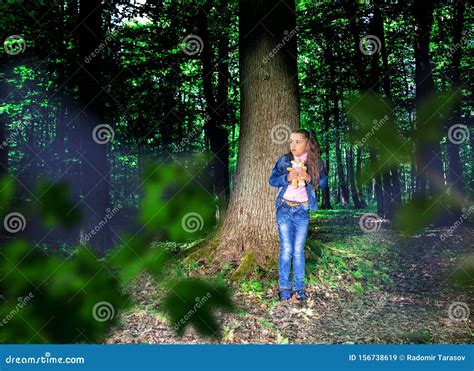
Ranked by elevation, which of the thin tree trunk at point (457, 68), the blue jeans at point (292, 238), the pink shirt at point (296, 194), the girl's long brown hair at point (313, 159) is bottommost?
the blue jeans at point (292, 238)

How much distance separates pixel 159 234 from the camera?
1.27 metres

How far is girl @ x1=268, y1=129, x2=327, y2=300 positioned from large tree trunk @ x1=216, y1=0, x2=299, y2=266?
899mm

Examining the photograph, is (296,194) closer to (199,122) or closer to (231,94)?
(199,122)

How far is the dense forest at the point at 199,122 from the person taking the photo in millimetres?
1254

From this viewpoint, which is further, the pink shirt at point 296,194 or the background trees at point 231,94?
the pink shirt at point 296,194

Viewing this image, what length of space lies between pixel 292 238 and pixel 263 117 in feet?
6.11

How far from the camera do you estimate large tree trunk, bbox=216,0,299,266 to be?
5414mm

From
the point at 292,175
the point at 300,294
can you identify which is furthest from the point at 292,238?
the point at 292,175

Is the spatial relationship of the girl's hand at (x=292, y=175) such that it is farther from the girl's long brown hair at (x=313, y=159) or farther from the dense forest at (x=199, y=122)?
the dense forest at (x=199, y=122)

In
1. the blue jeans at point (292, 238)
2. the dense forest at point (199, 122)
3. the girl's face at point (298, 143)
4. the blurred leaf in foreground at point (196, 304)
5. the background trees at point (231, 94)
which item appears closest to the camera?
the blurred leaf in foreground at point (196, 304)

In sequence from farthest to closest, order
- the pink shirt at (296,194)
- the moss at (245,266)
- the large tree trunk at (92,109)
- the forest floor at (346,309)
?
the large tree trunk at (92,109), the moss at (245,266), the pink shirt at (296,194), the forest floor at (346,309)

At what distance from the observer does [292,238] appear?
14.6 feet

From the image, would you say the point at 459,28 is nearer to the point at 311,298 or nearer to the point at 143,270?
the point at 311,298

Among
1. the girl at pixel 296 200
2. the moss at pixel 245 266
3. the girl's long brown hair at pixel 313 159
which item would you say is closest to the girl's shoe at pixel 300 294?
the girl at pixel 296 200
